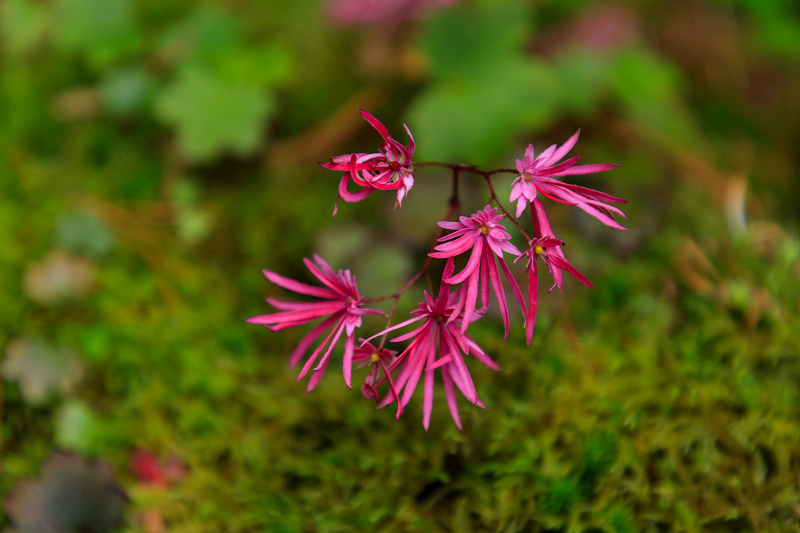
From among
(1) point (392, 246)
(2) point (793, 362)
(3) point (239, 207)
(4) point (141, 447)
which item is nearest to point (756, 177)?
(2) point (793, 362)

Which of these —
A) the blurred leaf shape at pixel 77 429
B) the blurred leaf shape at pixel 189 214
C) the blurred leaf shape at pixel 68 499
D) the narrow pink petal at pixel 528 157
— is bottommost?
the blurred leaf shape at pixel 68 499

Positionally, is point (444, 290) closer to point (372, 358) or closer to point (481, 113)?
point (372, 358)

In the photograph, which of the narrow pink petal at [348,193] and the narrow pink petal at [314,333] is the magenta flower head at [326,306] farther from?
the narrow pink petal at [348,193]

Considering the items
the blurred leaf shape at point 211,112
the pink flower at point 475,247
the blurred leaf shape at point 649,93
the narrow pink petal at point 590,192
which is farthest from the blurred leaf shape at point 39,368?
the blurred leaf shape at point 649,93

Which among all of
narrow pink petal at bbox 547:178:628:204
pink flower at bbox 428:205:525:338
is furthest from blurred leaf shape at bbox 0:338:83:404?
narrow pink petal at bbox 547:178:628:204

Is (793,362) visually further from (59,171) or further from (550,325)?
(59,171)
